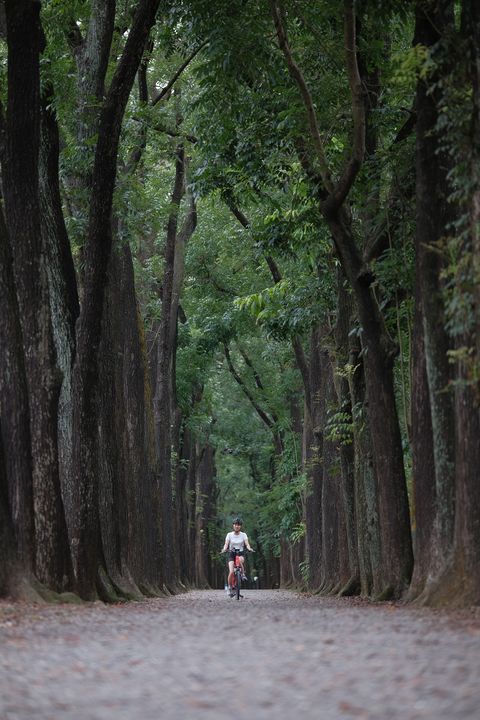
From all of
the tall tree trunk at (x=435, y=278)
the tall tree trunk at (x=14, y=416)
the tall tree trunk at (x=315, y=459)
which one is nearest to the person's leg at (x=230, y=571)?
the tall tree trunk at (x=315, y=459)

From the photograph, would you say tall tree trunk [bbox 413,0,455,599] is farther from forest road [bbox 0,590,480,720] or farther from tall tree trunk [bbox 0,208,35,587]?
tall tree trunk [bbox 0,208,35,587]

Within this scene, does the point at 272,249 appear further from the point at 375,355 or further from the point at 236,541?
the point at 236,541

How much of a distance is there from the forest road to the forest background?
266 cm

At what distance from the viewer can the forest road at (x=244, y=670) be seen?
18.7ft

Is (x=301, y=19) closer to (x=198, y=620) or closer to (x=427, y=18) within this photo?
(x=427, y=18)

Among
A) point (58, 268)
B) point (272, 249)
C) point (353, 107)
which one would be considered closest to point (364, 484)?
point (272, 249)

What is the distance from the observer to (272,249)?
2095 cm

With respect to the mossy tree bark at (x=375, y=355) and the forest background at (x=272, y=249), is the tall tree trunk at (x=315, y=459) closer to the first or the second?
the forest background at (x=272, y=249)

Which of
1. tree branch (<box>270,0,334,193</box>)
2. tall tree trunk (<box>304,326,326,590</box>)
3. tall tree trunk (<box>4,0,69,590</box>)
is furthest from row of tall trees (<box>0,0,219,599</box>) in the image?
tall tree trunk (<box>304,326,326,590</box>)

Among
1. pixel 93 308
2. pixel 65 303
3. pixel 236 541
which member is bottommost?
pixel 236 541

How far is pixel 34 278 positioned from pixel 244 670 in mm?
8752

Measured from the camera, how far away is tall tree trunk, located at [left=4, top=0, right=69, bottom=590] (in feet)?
47.4

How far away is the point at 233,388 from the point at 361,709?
155ft

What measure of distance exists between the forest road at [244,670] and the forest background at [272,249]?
2656mm
